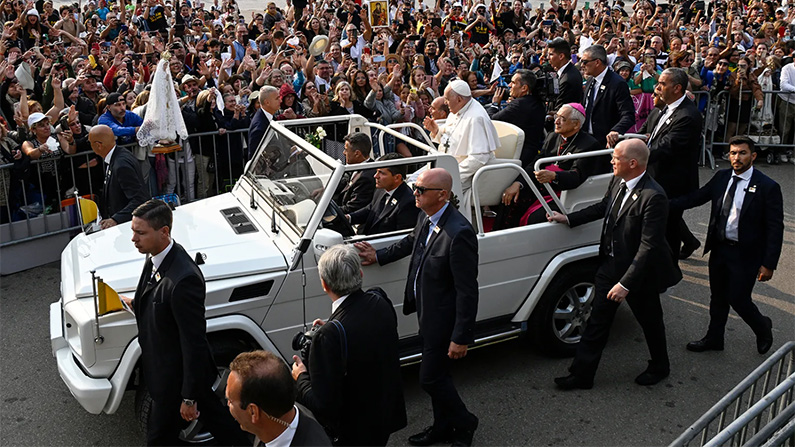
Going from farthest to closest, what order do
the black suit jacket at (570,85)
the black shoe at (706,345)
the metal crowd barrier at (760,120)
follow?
the metal crowd barrier at (760,120) < the black suit jacket at (570,85) < the black shoe at (706,345)

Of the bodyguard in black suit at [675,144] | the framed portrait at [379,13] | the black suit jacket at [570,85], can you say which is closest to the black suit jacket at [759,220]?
the bodyguard in black suit at [675,144]

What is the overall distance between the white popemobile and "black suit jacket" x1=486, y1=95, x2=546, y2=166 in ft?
1.23

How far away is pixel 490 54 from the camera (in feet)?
53.4

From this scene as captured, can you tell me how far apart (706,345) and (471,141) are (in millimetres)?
2655

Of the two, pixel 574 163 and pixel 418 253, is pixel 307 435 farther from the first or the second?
pixel 574 163

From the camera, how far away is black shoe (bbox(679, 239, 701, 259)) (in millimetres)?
8008

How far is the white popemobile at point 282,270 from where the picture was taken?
4.77 metres

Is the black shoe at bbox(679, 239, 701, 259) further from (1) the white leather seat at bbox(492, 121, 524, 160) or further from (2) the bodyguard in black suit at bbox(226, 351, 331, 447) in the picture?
(2) the bodyguard in black suit at bbox(226, 351, 331, 447)

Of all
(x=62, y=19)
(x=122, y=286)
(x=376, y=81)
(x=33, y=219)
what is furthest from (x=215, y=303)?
(x=62, y=19)

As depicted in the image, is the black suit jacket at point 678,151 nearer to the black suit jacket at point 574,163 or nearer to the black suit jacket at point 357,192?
the black suit jacket at point 574,163

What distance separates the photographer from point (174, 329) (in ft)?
13.5

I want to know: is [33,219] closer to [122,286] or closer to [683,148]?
[122,286]

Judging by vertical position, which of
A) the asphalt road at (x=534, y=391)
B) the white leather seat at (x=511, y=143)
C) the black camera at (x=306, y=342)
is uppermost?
the white leather seat at (x=511, y=143)

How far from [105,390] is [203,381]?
2.99 feet
